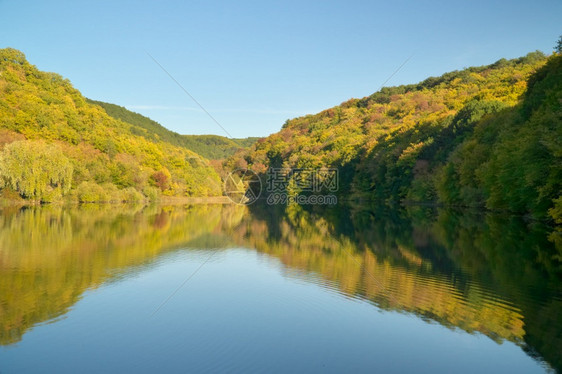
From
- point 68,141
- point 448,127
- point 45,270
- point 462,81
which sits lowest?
point 45,270

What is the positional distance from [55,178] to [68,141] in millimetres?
17784

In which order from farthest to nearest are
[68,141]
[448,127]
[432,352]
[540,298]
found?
[68,141]
[448,127]
[540,298]
[432,352]

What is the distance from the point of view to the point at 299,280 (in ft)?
37.0

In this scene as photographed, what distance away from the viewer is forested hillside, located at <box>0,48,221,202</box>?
45594 millimetres

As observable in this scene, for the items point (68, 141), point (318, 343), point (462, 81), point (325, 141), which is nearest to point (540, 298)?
point (318, 343)

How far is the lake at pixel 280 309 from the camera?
6.06 meters

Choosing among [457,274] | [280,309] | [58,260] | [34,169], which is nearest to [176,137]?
[34,169]

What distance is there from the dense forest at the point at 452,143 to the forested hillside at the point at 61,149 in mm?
36739

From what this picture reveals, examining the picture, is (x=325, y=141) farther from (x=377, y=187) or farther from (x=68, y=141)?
(x=68, y=141)

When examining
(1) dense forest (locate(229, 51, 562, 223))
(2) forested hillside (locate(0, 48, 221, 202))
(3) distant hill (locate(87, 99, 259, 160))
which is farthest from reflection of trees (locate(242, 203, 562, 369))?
(3) distant hill (locate(87, 99, 259, 160))

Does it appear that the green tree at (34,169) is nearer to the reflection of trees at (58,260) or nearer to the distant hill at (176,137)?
the reflection of trees at (58,260)

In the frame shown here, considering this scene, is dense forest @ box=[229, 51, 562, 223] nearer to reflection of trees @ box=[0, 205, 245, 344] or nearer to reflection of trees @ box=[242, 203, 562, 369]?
reflection of trees @ box=[242, 203, 562, 369]

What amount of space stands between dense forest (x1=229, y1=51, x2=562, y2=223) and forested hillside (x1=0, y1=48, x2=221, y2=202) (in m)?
36.7

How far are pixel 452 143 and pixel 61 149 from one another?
160 ft
